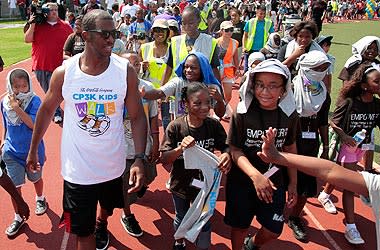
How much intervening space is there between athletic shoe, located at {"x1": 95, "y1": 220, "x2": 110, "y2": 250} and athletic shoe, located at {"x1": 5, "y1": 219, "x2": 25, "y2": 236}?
951 millimetres

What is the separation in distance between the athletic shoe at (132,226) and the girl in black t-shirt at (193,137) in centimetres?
84

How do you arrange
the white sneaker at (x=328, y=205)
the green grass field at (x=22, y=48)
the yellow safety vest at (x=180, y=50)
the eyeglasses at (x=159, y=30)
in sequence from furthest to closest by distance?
the green grass field at (x=22, y=48) < the eyeglasses at (x=159, y=30) < the yellow safety vest at (x=180, y=50) < the white sneaker at (x=328, y=205)

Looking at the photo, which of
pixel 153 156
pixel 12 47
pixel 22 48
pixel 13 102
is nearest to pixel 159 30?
pixel 13 102

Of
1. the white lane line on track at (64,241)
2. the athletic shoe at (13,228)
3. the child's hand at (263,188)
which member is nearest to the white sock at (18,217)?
the athletic shoe at (13,228)

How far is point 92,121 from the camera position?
2.89 metres

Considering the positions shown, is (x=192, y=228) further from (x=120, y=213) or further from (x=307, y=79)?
(x=307, y=79)

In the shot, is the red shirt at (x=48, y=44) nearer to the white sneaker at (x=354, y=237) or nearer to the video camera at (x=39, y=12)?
the video camera at (x=39, y=12)

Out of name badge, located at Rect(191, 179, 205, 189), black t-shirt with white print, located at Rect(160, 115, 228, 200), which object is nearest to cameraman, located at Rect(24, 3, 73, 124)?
black t-shirt with white print, located at Rect(160, 115, 228, 200)

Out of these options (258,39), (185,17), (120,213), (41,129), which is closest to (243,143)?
(41,129)

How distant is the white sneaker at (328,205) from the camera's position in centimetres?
480

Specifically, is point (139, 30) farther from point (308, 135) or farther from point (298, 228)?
point (298, 228)

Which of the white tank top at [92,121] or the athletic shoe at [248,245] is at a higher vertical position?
the white tank top at [92,121]

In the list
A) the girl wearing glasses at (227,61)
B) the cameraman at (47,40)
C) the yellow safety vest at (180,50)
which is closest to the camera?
the yellow safety vest at (180,50)

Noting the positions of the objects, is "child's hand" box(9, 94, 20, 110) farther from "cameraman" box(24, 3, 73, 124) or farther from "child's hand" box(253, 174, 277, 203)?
"cameraman" box(24, 3, 73, 124)
